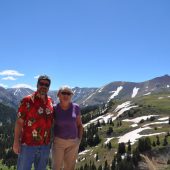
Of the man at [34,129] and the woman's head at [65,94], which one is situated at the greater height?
the woman's head at [65,94]

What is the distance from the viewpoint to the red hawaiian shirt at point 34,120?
13.8m

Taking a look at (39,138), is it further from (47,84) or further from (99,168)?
(99,168)

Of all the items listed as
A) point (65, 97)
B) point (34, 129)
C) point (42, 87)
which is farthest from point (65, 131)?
point (42, 87)

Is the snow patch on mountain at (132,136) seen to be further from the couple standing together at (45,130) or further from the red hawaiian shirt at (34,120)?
the red hawaiian shirt at (34,120)

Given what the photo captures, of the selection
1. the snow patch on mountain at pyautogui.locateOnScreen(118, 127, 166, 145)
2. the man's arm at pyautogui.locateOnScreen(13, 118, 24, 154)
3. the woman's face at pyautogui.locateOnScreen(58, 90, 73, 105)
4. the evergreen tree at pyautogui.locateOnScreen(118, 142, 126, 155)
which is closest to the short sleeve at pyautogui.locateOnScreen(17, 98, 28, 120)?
the man's arm at pyautogui.locateOnScreen(13, 118, 24, 154)

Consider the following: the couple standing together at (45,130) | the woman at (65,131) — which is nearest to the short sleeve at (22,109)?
the couple standing together at (45,130)

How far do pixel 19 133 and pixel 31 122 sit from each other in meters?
0.57

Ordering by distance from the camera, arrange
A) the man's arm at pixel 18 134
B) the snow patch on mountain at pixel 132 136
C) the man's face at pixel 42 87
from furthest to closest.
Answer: the snow patch on mountain at pixel 132 136 → the man's face at pixel 42 87 → the man's arm at pixel 18 134

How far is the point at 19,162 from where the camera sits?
45.3 feet

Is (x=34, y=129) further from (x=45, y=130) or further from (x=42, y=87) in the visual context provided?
(x=42, y=87)

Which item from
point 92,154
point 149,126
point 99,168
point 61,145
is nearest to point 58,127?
point 61,145

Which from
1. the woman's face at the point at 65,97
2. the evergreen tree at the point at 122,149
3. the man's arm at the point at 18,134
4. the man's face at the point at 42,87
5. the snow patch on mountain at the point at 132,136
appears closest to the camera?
the man's arm at the point at 18,134

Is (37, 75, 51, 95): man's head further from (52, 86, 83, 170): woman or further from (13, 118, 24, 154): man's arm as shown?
(13, 118, 24, 154): man's arm

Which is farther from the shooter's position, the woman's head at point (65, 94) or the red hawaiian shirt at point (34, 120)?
the woman's head at point (65, 94)
